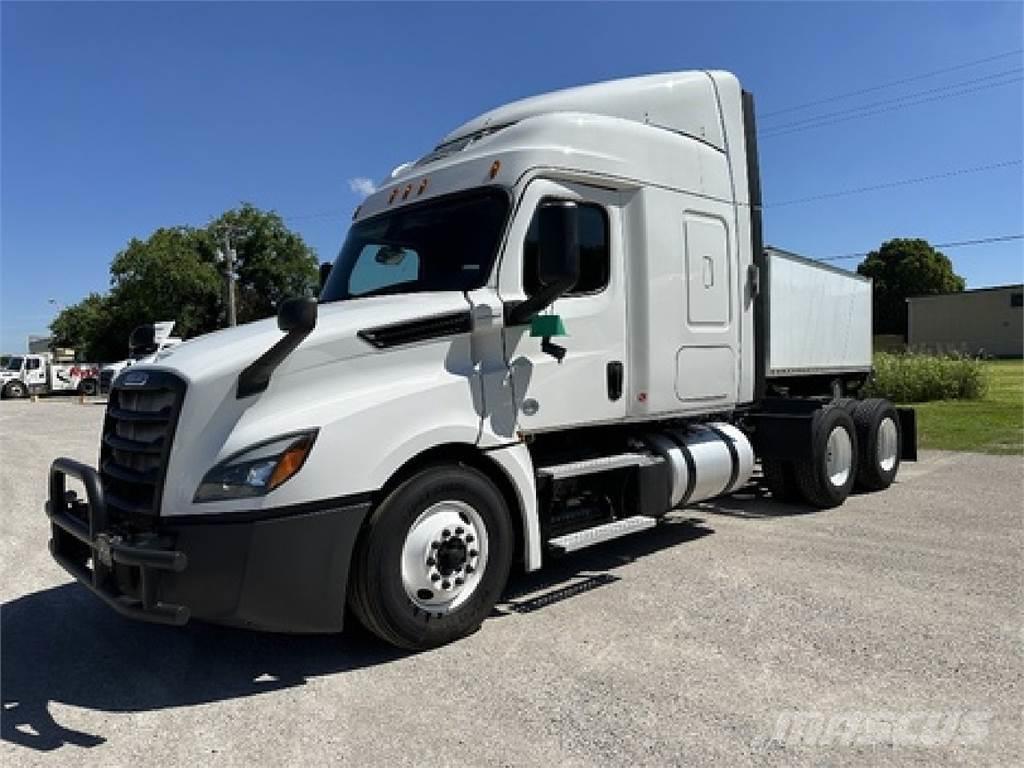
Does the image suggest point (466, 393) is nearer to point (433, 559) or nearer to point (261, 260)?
point (433, 559)

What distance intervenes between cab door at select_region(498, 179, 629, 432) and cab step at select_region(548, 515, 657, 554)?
0.72 meters

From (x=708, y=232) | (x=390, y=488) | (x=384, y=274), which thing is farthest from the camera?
(x=708, y=232)

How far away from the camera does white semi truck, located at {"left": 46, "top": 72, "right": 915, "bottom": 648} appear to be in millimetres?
3754

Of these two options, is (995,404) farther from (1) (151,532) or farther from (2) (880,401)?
(1) (151,532)

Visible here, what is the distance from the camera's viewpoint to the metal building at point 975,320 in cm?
5716

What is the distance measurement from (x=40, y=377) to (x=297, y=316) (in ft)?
150

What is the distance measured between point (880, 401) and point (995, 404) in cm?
1285

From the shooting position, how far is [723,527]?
23.3ft

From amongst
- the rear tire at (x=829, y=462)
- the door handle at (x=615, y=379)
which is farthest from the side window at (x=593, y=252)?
the rear tire at (x=829, y=462)

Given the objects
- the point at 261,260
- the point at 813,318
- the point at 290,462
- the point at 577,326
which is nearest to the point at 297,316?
the point at 290,462

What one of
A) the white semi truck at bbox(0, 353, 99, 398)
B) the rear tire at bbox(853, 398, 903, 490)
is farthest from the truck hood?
the white semi truck at bbox(0, 353, 99, 398)

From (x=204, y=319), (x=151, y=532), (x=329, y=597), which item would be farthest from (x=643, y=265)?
(x=204, y=319)

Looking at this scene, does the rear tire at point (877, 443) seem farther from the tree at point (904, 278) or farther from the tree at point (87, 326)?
the tree at point (904, 278)

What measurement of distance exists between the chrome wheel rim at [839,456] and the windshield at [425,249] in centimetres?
471
